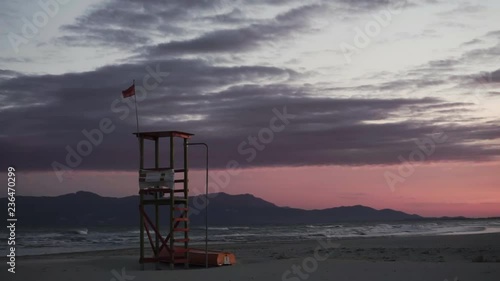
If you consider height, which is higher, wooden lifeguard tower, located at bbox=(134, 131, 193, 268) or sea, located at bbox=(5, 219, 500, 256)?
wooden lifeguard tower, located at bbox=(134, 131, 193, 268)

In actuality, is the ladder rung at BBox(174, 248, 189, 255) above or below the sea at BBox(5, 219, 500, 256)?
above

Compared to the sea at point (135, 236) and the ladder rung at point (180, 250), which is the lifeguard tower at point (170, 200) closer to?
the ladder rung at point (180, 250)

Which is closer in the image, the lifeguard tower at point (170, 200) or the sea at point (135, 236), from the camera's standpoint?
the lifeguard tower at point (170, 200)

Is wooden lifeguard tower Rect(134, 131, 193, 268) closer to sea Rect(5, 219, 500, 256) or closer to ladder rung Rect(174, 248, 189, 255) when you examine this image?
ladder rung Rect(174, 248, 189, 255)

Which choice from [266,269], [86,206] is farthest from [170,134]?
[86,206]

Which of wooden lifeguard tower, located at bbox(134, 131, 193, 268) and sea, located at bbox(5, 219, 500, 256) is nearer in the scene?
wooden lifeguard tower, located at bbox(134, 131, 193, 268)

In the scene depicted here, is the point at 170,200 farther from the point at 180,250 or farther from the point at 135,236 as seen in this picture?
the point at 135,236

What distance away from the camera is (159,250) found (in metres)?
20.1

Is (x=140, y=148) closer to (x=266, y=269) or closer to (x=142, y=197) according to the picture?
(x=142, y=197)

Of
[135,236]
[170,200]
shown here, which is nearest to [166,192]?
[170,200]

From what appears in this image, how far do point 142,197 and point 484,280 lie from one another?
10.1 metres

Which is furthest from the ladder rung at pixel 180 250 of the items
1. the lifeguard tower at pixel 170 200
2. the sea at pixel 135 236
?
the sea at pixel 135 236

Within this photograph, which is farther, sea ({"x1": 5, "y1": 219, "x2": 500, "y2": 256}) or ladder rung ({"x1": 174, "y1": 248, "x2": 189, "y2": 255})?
sea ({"x1": 5, "y1": 219, "x2": 500, "y2": 256})

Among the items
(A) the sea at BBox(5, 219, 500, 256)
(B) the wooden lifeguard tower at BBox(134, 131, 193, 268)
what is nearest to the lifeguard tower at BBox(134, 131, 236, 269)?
(B) the wooden lifeguard tower at BBox(134, 131, 193, 268)
